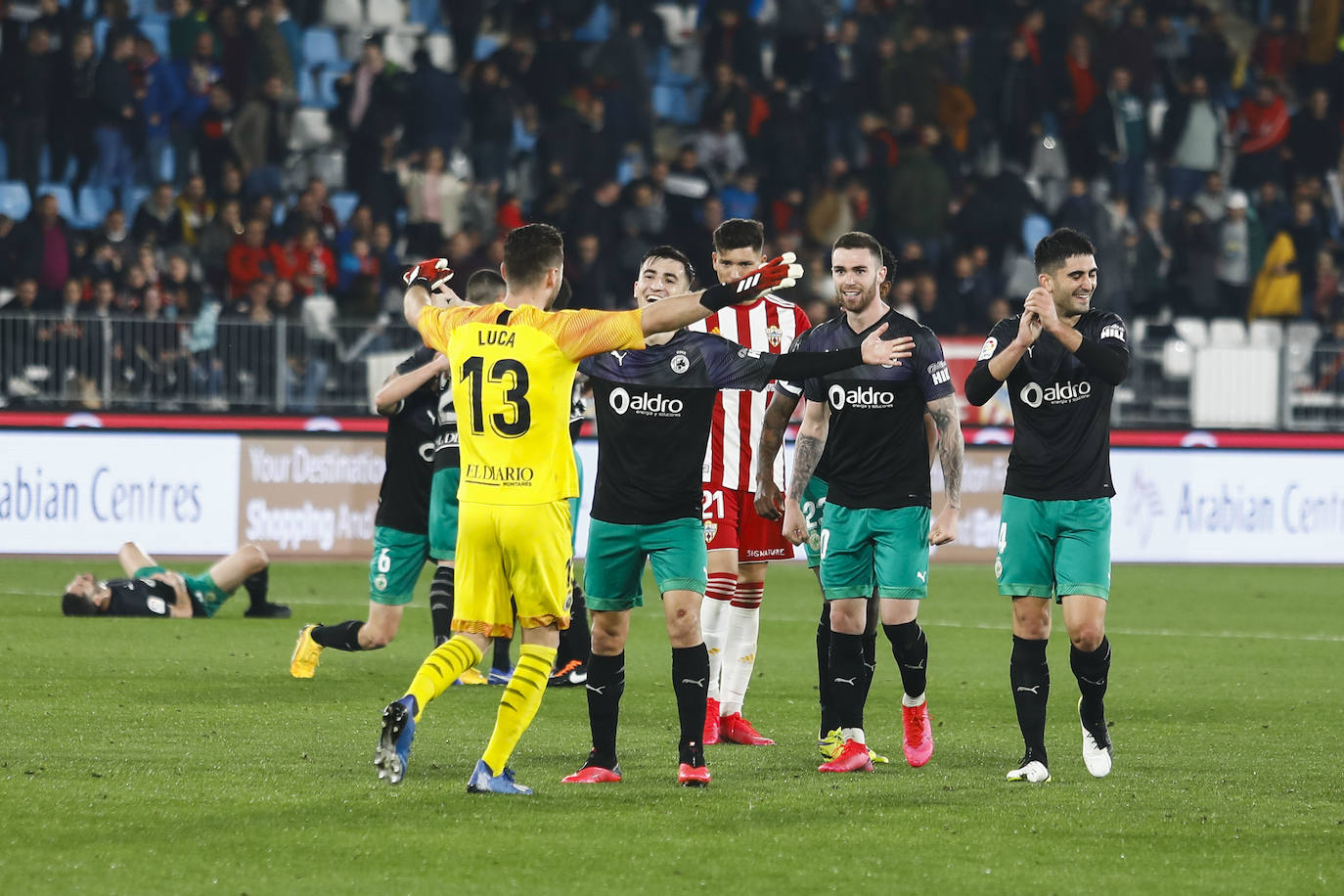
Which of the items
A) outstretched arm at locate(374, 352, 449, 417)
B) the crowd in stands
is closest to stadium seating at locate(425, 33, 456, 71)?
the crowd in stands

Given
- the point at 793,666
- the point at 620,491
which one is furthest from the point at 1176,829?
the point at 793,666

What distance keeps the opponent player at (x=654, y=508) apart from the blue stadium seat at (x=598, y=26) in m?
18.2

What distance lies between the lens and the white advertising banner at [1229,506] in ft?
64.5

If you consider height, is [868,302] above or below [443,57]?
below

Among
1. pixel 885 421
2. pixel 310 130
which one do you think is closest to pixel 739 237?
pixel 885 421

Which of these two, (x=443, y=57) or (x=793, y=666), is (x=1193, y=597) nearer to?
(x=793, y=666)

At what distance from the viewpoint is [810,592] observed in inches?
669

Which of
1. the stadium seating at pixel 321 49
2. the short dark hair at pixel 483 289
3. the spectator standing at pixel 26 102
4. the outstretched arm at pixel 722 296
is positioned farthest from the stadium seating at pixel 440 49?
the outstretched arm at pixel 722 296

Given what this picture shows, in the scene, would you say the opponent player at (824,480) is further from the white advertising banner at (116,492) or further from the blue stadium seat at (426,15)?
the blue stadium seat at (426,15)

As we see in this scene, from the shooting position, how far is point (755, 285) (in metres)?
6.99

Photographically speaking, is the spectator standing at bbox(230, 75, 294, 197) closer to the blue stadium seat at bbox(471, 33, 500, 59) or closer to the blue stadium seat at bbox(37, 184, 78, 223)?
the blue stadium seat at bbox(37, 184, 78, 223)

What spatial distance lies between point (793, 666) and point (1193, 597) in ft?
20.0

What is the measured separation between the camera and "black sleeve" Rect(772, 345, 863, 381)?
7.44 meters

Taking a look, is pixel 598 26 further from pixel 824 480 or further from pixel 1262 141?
pixel 824 480
